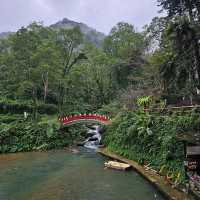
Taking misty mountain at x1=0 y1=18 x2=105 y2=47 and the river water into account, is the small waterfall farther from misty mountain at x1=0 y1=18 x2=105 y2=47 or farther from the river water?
misty mountain at x1=0 y1=18 x2=105 y2=47

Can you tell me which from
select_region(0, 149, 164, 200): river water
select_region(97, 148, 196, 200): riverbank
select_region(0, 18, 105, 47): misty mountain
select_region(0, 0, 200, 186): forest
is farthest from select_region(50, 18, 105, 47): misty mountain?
select_region(97, 148, 196, 200): riverbank

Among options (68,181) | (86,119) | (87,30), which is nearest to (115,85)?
(86,119)

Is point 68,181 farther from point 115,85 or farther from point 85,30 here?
point 85,30

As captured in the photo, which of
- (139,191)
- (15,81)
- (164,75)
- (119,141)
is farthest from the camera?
(15,81)

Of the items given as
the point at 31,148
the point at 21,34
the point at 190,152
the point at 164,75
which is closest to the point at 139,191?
the point at 190,152

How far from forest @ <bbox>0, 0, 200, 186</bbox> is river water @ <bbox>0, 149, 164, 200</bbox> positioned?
159cm

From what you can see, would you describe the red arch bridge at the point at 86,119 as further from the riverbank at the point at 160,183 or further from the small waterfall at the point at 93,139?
the riverbank at the point at 160,183

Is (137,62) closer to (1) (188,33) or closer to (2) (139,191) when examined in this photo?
(1) (188,33)

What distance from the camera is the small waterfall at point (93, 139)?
26663 mm

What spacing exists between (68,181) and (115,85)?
89.2 ft

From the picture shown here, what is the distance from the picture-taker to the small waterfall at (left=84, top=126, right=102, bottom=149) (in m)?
26.7

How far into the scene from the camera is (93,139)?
28422mm

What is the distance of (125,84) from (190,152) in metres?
29.7

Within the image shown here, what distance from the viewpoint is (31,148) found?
83.5 feet
